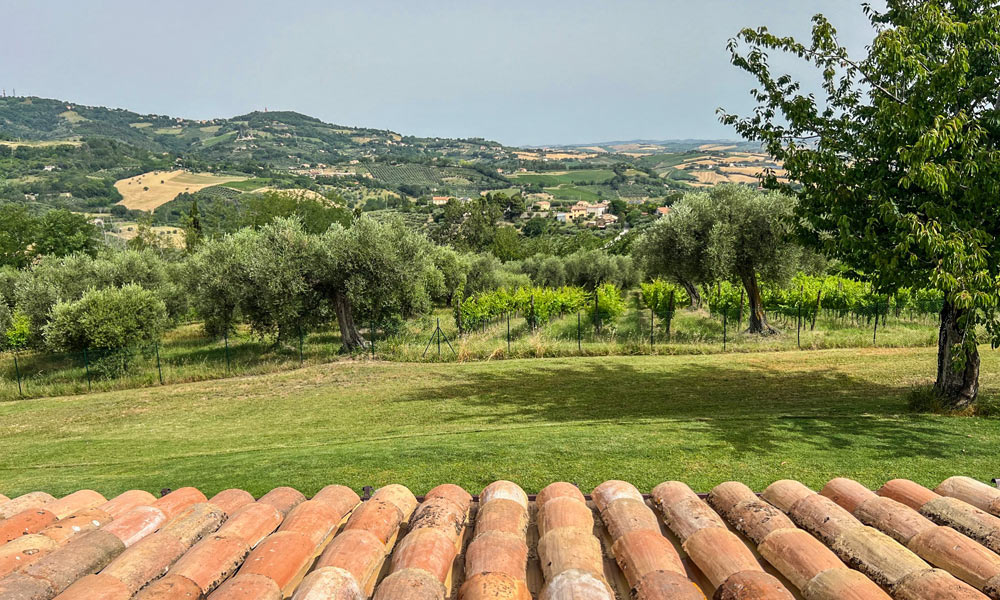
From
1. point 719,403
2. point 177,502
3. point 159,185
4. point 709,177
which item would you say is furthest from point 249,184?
point 177,502

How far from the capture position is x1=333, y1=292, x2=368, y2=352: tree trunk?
73.6ft

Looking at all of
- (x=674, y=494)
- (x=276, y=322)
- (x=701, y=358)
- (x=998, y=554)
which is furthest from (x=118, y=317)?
(x=998, y=554)

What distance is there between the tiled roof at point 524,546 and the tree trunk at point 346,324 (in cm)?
1871

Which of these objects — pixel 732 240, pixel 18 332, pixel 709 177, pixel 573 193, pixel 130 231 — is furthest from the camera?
pixel 709 177

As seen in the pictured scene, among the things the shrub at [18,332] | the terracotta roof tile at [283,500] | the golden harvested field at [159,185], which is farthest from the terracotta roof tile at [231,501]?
the golden harvested field at [159,185]

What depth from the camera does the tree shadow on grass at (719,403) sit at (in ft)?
27.1

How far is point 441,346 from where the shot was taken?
2248cm

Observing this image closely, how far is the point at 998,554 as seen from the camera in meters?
2.85

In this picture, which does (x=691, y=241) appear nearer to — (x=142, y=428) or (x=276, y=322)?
(x=276, y=322)

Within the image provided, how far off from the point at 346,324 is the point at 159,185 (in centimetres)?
16493

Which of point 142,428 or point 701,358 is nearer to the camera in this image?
point 142,428

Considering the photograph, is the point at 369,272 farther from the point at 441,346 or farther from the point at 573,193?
the point at 573,193

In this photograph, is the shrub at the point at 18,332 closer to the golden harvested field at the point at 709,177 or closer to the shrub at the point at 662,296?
the shrub at the point at 662,296

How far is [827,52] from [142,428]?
1709cm
